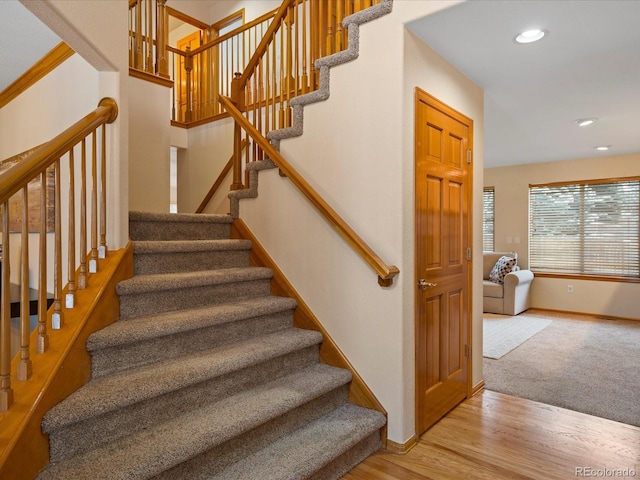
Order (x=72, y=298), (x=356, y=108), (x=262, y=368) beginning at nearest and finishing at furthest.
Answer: (x=72, y=298) → (x=262, y=368) → (x=356, y=108)

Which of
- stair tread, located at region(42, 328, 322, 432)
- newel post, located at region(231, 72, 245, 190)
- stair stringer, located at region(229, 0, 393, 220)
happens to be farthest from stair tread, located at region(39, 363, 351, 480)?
newel post, located at region(231, 72, 245, 190)

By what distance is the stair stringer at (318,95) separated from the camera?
7.84 ft

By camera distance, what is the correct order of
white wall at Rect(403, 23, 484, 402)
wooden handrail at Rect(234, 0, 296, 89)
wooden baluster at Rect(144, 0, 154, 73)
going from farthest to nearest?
wooden baluster at Rect(144, 0, 154, 73)
wooden handrail at Rect(234, 0, 296, 89)
white wall at Rect(403, 23, 484, 402)

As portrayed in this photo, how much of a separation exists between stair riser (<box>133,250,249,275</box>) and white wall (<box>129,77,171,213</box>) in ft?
5.66

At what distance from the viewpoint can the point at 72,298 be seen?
6.42 feet

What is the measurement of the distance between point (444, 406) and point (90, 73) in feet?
10.5

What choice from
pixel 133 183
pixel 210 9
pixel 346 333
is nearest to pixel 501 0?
pixel 346 333

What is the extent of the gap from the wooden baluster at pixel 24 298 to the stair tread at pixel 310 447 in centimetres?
90

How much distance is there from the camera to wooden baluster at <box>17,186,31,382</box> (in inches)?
59.6

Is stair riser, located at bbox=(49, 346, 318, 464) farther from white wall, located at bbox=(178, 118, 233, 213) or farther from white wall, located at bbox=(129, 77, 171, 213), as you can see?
white wall, located at bbox=(178, 118, 233, 213)

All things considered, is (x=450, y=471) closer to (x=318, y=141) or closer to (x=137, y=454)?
(x=137, y=454)

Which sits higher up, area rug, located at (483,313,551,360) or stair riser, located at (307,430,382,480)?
stair riser, located at (307,430,382,480)

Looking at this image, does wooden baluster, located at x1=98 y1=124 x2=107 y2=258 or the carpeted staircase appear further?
wooden baluster, located at x1=98 y1=124 x2=107 y2=258

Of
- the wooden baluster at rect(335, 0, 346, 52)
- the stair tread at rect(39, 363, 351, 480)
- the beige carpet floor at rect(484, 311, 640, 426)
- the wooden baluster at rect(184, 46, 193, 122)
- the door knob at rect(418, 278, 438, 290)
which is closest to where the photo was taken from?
the stair tread at rect(39, 363, 351, 480)
